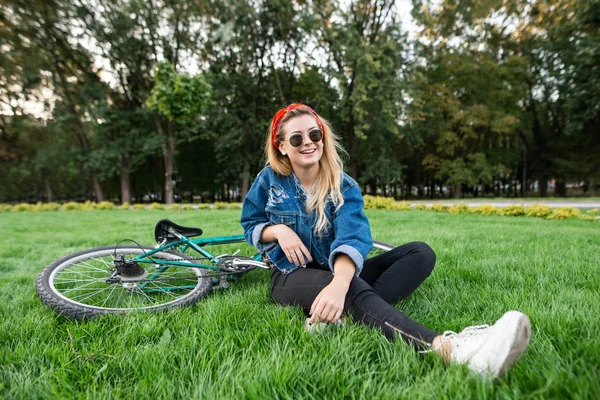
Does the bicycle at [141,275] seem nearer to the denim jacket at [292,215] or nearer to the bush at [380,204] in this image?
the denim jacket at [292,215]

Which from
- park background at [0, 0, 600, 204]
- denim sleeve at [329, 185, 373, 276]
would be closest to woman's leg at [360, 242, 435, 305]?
denim sleeve at [329, 185, 373, 276]

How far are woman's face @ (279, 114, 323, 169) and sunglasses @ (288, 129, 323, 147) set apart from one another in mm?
13

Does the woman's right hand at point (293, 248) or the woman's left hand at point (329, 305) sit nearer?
the woman's left hand at point (329, 305)

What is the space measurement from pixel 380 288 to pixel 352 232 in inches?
14.7

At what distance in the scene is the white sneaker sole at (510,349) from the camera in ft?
3.44

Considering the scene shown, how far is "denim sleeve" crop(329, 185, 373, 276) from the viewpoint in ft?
5.29

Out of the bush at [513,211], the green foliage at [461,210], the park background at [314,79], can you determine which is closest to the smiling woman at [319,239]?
the bush at [513,211]

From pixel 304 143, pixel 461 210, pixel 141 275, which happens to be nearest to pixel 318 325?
pixel 304 143

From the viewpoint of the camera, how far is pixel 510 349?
1.05 m

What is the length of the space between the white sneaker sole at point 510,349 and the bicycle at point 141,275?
4.81 ft

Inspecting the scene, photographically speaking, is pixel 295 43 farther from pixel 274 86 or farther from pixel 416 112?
pixel 416 112

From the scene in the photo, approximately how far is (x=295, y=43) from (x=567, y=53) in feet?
51.7

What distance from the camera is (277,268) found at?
2.03 metres

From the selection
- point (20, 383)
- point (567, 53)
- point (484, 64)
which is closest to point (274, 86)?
point (484, 64)
